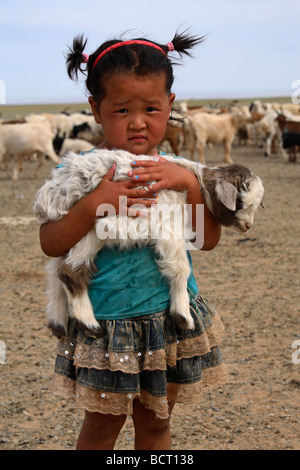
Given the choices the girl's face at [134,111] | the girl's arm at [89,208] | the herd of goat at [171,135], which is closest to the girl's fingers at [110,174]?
the girl's arm at [89,208]

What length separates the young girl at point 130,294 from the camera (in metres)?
1.77

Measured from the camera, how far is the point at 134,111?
1.84 metres

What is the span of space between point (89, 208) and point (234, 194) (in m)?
0.43

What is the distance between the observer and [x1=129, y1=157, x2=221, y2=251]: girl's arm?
177 cm

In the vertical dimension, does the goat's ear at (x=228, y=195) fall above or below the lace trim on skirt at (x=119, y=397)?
above

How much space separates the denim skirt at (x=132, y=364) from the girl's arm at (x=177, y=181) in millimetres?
249

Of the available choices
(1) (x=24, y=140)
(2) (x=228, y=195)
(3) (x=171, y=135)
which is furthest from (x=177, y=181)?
(3) (x=171, y=135)

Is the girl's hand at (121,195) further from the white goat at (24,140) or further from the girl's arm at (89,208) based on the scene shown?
the white goat at (24,140)

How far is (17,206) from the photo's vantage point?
35.0 ft

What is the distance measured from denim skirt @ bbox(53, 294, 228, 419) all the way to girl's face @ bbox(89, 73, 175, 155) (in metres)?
0.54

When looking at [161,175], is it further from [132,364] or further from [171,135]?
[171,135]

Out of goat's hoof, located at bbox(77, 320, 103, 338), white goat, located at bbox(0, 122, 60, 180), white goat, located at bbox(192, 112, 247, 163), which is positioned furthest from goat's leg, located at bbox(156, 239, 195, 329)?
white goat, located at bbox(192, 112, 247, 163)

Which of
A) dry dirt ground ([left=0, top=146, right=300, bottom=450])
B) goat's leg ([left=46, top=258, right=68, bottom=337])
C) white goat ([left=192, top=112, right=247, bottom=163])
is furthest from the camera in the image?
white goat ([left=192, top=112, right=247, bottom=163])

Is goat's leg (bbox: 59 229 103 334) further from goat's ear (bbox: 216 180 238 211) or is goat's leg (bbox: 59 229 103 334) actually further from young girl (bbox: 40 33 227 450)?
goat's ear (bbox: 216 180 238 211)
